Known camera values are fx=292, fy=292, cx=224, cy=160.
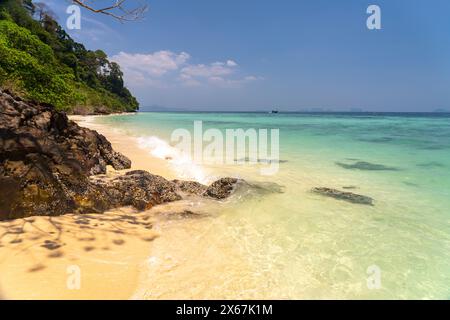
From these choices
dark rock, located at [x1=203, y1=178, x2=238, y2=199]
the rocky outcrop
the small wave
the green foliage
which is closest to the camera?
the rocky outcrop

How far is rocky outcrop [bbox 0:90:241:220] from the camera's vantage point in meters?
A: 4.13

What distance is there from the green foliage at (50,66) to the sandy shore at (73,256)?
7.33 meters

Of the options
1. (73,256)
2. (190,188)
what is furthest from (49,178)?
(190,188)

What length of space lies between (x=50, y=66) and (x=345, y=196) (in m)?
12.7

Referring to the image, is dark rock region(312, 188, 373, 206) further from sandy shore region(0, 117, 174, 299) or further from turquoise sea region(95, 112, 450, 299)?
sandy shore region(0, 117, 174, 299)

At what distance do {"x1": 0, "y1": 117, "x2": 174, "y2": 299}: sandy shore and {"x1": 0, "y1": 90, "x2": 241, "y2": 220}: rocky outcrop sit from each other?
297 millimetres

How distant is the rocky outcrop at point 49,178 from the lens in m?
4.13

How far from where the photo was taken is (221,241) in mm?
4219

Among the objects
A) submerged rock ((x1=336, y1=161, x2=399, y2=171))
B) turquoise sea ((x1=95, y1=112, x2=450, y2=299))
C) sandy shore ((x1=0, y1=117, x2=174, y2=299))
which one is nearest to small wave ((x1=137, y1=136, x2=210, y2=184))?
turquoise sea ((x1=95, y1=112, x2=450, y2=299))

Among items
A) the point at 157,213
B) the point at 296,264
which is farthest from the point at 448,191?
the point at 157,213

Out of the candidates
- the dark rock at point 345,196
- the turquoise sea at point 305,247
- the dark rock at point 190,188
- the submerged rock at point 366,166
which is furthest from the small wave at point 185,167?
the submerged rock at point 366,166

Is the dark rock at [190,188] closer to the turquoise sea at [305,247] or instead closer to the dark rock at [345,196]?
the turquoise sea at [305,247]
